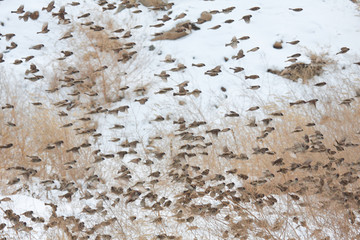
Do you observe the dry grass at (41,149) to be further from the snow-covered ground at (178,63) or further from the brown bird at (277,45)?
the brown bird at (277,45)

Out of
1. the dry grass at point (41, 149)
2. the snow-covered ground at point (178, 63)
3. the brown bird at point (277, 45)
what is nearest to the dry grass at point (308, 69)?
the snow-covered ground at point (178, 63)

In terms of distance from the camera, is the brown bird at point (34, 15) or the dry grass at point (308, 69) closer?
the dry grass at point (308, 69)

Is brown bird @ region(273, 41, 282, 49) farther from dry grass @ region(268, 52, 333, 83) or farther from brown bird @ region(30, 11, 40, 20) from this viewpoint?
brown bird @ region(30, 11, 40, 20)

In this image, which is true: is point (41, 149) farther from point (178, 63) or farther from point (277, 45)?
point (277, 45)

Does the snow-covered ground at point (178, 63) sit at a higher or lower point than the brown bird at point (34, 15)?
lower

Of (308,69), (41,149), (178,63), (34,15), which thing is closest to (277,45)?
(308,69)

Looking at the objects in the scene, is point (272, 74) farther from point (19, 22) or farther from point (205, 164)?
point (19, 22)

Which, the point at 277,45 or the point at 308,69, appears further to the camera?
the point at 277,45

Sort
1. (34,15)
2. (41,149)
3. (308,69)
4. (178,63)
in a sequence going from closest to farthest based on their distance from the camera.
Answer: (41,149), (178,63), (308,69), (34,15)

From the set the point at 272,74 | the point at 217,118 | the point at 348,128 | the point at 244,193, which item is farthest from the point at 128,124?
the point at 244,193

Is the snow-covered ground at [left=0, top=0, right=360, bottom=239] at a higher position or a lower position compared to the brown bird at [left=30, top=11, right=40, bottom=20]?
lower

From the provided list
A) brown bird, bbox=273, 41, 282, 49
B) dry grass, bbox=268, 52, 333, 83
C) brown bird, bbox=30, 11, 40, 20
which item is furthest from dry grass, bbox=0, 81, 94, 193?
brown bird, bbox=273, 41, 282, 49

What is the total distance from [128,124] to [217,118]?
1.22 meters

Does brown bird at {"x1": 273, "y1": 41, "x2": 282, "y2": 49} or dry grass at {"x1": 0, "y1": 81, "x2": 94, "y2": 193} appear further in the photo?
brown bird at {"x1": 273, "y1": 41, "x2": 282, "y2": 49}
